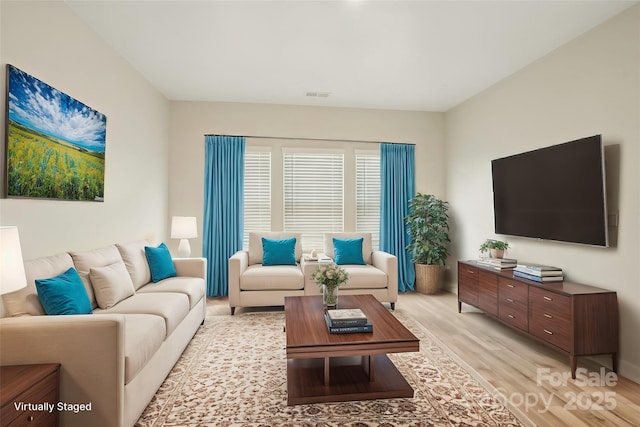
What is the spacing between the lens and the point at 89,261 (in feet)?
8.50

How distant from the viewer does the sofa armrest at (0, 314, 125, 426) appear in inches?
65.1

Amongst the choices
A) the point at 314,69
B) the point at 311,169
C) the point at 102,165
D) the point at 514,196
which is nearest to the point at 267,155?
the point at 311,169

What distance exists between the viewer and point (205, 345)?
10.2ft

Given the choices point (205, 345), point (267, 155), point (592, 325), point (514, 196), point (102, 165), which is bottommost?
point (205, 345)

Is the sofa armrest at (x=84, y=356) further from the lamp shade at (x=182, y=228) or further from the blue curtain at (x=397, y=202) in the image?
the blue curtain at (x=397, y=202)

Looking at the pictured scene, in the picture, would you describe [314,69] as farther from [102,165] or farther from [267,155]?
[102,165]

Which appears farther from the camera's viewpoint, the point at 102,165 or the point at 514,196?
the point at 514,196

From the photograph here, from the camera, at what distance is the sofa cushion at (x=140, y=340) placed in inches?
71.1

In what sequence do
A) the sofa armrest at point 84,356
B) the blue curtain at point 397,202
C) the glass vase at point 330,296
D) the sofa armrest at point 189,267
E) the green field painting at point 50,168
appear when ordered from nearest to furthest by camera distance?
the sofa armrest at point 84,356 → the green field painting at point 50,168 → the glass vase at point 330,296 → the sofa armrest at point 189,267 → the blue curtain at point 397,202

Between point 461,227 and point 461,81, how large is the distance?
212 centimetres

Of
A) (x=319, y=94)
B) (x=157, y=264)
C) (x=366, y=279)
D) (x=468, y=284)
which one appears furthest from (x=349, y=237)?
(x=157, y=264)

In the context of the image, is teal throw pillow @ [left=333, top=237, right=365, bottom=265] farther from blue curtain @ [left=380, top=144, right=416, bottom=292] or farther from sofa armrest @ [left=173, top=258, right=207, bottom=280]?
sofa armrest @ [left=173, top=258, right=207, bottom=280]

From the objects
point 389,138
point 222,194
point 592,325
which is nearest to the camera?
point 592,325

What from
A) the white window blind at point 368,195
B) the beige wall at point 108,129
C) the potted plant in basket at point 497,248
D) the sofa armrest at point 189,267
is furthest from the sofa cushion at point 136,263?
the potted plant in basket at point 497,248
